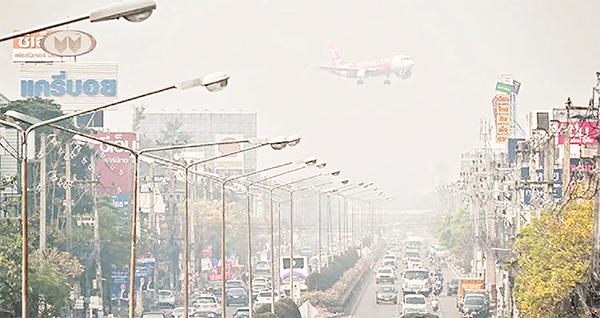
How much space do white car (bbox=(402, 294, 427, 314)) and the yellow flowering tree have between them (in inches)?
757

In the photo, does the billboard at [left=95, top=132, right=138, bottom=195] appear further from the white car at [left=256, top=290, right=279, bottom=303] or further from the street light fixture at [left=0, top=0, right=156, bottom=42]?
the street light fixture at [left=0, top=0, right=156, bottom=42]

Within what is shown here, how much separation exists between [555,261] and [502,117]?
119 m

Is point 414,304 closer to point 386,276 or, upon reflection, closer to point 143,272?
point 143,272

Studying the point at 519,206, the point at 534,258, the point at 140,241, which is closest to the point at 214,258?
the point at 140,241

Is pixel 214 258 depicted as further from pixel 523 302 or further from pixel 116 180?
pixel 523 302

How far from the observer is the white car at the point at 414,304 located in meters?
86.2

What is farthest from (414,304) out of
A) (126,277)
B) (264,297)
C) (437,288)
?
(437,288)

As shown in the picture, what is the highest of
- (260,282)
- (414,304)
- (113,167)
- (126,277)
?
(113,167)

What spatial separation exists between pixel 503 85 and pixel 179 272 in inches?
2857

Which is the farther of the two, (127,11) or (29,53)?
(29,53)

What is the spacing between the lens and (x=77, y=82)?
13650 cm

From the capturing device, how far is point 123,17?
2278 cm

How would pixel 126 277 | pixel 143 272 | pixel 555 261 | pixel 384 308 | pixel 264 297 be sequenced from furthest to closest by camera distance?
pixel 384 308, pixel 264 297, pixel 143 272, pixel 126 277, pixel 555 261

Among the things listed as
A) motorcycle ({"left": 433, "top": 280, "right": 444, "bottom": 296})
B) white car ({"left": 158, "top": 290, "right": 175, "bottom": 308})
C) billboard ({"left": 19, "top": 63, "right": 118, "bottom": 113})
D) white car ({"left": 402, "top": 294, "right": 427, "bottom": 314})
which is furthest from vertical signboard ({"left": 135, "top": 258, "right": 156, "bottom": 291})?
billboard ({"left": 19, "top": 63, "right": 118, "bottom": 113})
